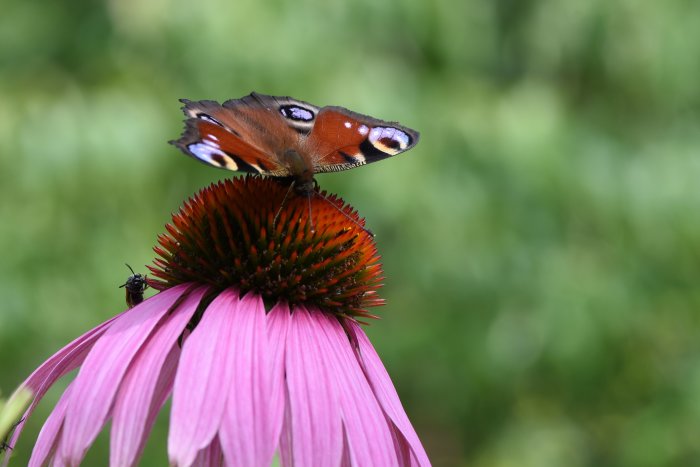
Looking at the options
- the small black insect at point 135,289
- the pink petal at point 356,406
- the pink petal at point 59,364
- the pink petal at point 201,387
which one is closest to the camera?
the pink petal at point 201,387

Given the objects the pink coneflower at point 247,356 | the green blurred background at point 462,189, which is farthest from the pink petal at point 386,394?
the green blurred background at point 462,189

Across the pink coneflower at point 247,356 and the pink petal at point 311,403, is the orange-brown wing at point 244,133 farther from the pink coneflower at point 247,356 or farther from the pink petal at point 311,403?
the pink petal at point 311,403

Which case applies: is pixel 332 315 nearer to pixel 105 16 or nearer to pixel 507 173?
pixel 507 173

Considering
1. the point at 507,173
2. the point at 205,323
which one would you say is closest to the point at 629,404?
the point at 507,173

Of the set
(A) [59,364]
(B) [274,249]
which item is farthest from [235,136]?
(A) [59,364]

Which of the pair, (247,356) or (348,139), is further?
(348,139)

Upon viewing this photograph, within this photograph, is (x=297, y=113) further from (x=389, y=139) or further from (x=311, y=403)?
(x=311, y=403)
